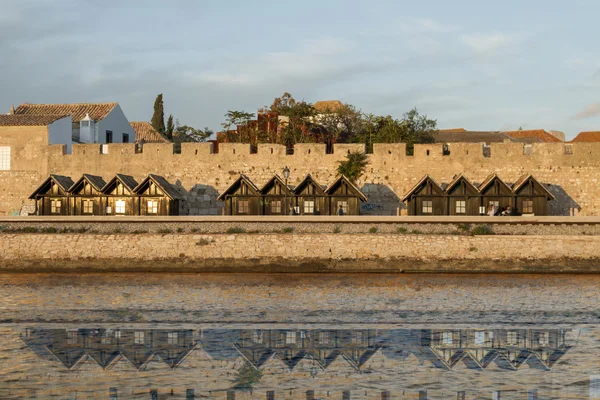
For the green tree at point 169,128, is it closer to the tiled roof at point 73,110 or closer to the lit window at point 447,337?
the tiled roof at point 73,110

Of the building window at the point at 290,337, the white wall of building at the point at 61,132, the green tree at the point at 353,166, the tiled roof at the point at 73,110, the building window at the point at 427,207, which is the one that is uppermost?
the tiled roof at the point at 73,110

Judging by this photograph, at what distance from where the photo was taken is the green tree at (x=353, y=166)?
3119 cm

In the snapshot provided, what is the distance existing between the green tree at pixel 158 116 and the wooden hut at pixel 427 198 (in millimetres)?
28168

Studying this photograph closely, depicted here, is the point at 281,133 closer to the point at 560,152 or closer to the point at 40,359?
the point at 560,152

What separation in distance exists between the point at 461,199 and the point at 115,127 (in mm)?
19898

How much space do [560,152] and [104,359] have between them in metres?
23.5

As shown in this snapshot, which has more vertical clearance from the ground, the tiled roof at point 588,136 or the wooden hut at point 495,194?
the tiled roof at point 588,136

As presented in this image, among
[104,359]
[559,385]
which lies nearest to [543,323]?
[559,385]

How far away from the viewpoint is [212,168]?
32.1m

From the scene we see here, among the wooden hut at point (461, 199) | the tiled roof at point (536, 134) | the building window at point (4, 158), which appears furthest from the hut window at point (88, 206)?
the tiled roof at point (536, 134)

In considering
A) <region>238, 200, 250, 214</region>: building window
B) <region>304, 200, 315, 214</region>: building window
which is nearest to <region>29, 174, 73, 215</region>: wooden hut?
<region>238, 200, 250, 214</region>: building window

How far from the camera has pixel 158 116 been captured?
55.4 m

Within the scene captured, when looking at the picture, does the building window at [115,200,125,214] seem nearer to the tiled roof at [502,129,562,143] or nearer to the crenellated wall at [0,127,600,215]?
the crenellated wall at [0,127,600,215]

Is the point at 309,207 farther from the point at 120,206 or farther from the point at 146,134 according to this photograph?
the point at 146,134
